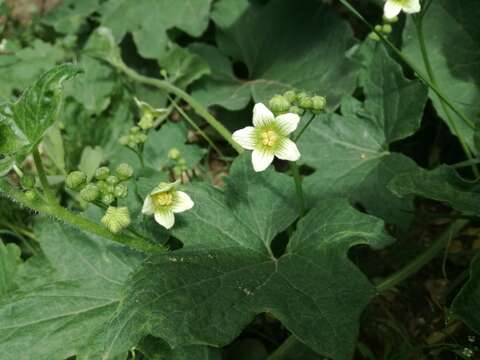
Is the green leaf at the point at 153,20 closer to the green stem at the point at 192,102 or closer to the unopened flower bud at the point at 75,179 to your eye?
the green stem at the point at 192,102

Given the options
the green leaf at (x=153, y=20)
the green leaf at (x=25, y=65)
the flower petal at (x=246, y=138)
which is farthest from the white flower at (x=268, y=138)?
the green leaf at (x=25, y=65)

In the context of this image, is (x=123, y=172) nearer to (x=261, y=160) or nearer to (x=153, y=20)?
(x=261, y=160)

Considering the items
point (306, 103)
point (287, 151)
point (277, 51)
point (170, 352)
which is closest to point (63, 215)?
point (170, 352)

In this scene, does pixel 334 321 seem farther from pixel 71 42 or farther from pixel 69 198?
pixel 71 42

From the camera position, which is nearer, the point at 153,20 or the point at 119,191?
the point at 119,191

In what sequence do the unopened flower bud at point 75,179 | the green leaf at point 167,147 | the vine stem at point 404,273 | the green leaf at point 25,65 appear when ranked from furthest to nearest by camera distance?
the green leaf at point 25,65, the green leaf at point 167,147, the vine stem at point 404,273, the unopened flower bud at point 75,179

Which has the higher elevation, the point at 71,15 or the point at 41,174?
the point at 41,174

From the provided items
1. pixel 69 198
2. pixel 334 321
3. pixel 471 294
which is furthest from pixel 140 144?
pixel 471 294
